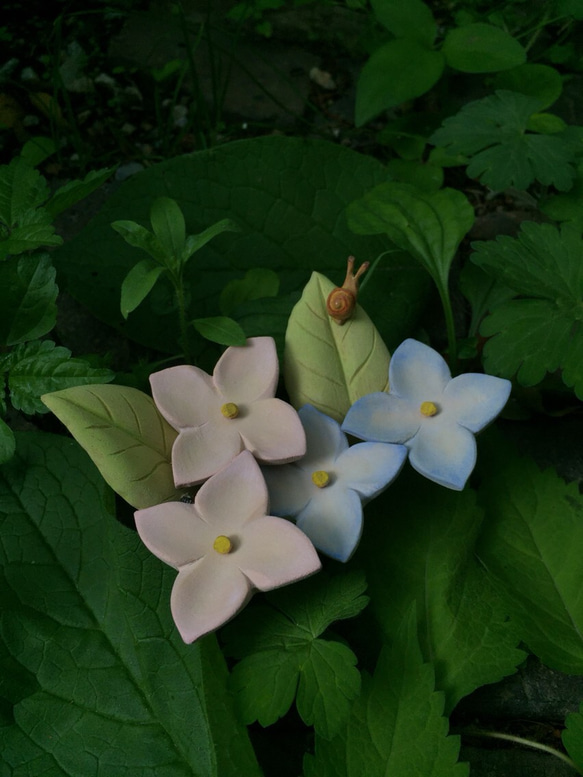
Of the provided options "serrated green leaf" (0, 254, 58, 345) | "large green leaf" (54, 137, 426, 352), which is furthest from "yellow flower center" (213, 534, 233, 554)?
"large green leaf" (54, 137, 426, 352)

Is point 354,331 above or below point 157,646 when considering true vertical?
above

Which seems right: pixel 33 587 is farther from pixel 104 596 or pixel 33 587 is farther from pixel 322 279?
pixel 322 279

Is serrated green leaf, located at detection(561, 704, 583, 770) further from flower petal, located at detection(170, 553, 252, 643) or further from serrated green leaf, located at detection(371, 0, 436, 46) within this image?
serrated green leaf, located at detection(371, 0, 436, 46)

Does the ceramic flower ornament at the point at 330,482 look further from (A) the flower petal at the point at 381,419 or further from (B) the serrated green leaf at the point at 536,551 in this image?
(B) the serrated green leaf at the point at 536,551

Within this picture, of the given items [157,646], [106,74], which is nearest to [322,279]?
[157,646]

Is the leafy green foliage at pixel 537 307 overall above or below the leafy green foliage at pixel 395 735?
above

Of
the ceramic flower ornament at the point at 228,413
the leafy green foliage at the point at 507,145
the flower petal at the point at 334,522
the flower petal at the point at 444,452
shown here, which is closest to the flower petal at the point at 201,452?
the ceramic flower ornament at the point at 228,413
